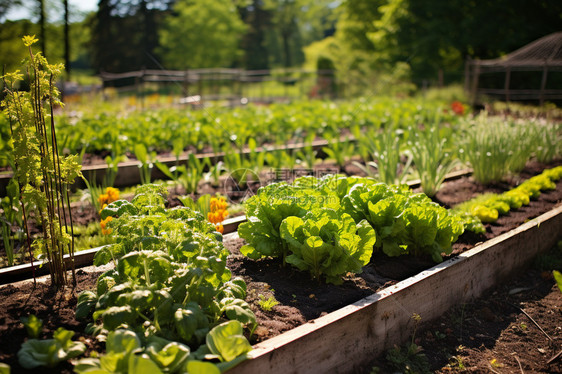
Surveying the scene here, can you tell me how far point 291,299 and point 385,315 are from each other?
479 millimetres

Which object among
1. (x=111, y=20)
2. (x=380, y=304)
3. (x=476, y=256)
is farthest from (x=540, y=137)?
(x=111, y=20)

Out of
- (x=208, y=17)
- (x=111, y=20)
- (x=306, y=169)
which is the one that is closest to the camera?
(x=306, y=169)

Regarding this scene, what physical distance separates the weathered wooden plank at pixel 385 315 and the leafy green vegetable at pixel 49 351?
586mm

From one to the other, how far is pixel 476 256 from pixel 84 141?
474 cm

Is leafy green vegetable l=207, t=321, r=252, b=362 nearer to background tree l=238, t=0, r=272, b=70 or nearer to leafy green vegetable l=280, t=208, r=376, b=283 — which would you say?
leafy green vegetable l=280, t=208, r=376, b=283

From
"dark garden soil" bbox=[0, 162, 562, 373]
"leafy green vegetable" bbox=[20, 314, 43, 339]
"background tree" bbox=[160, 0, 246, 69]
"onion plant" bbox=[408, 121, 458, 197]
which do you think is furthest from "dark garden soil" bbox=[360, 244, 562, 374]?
"background tree" bbox=[160, 0, 246, 69]

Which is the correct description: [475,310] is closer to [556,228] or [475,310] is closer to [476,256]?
[476,256]

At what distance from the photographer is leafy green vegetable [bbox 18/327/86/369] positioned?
4.87 ft

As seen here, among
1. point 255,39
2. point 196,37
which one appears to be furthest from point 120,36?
point 255,39

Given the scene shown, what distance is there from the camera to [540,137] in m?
5.56

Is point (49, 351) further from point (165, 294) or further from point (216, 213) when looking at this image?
point (216, 213)

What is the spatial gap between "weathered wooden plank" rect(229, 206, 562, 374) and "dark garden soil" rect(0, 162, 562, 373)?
0.12m

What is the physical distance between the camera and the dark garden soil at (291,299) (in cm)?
188

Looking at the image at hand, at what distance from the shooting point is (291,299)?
226cm
